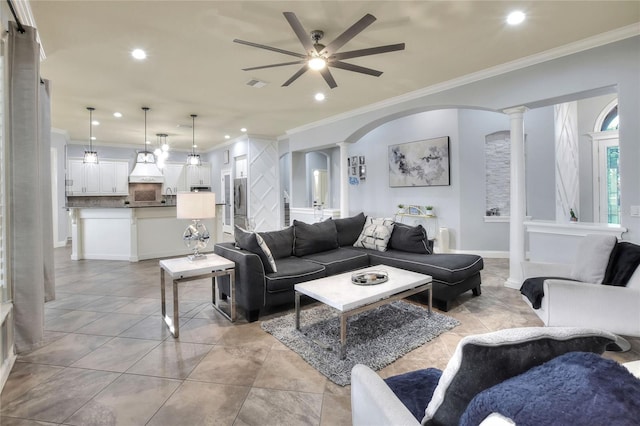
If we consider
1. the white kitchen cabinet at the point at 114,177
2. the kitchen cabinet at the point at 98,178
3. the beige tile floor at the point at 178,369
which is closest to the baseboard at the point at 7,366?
the beige tile floor at the point at 178,369

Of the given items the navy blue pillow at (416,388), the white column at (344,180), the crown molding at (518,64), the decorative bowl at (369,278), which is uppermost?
the crown molding at (518,64)

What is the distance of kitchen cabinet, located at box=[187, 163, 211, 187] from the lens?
34.3 feet

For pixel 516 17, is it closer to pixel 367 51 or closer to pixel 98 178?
pixel 367 51

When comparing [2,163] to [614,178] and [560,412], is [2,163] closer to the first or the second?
[560,412]

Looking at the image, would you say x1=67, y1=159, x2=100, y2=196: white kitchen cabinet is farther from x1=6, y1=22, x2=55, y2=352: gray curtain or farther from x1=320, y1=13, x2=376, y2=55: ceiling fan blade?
x1=320, y1=13, x2=376, y2=55: ceiling fan blade

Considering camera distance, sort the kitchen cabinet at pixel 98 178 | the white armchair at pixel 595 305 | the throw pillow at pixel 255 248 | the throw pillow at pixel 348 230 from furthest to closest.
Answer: the kitchen cabinet at pixel 98 178, the throw pillow at pixel 348 230, the throw pillow at pixel 255 248, the white armchair at pixel 595 305

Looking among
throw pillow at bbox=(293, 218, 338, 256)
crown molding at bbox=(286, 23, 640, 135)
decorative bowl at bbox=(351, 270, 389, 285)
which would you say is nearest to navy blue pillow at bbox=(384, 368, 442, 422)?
decorative bowl at bbox=(351, 270, 389, 285)

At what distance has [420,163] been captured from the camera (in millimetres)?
6641

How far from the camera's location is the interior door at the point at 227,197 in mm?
9529

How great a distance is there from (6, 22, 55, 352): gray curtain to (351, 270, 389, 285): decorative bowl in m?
2.52

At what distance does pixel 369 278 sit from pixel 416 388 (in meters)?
1.62

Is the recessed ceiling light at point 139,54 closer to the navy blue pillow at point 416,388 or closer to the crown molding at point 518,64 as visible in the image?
the crown molding at point 518,64

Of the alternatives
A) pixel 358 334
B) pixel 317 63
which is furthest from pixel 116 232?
pixel 358 334

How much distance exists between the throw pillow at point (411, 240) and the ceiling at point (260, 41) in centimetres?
205
